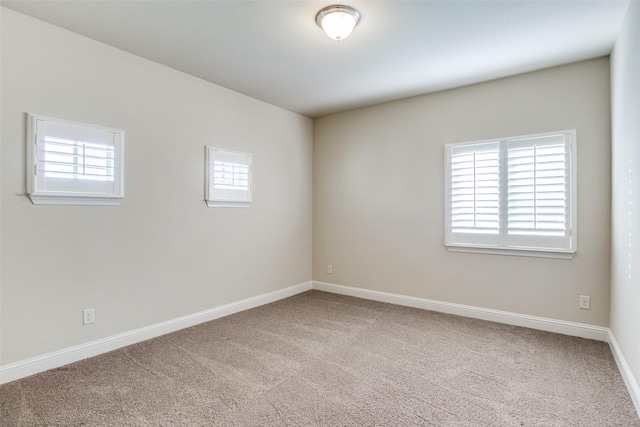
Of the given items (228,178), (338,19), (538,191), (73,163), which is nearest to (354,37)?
(338,19)

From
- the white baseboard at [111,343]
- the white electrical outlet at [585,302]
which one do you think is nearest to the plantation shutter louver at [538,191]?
the white electrical outlet at [585,302]

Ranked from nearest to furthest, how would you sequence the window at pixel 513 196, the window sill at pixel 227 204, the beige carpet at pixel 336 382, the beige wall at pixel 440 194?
the beige carpet at pixel 336 382 → the beige wall at pixel 440 194 → the window at pixel 513 196 → the window sill at pixel 227 204

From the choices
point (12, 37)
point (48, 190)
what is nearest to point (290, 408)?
point (48, 190)

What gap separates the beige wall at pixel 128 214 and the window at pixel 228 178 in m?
0.10

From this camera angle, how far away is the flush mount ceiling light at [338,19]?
2322 millimetres

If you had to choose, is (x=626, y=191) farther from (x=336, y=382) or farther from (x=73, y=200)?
(x=73, y=200)

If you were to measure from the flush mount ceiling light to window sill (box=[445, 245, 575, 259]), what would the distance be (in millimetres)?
2646

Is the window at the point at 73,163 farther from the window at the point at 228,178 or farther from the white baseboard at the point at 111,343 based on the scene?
the white baseboard at the point at 111,343

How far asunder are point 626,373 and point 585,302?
96cm

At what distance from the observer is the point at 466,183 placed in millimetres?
3787

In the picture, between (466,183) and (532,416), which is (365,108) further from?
(532,416)

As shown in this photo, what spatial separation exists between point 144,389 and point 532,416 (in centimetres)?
250

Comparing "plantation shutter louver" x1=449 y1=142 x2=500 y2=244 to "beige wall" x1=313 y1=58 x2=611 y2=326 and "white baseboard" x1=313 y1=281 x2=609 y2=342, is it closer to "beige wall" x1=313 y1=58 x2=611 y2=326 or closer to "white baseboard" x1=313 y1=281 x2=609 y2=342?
"beige wall" x1=313 y1=58 x2=611 y2=326

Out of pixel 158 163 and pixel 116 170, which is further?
pixel 158 163
